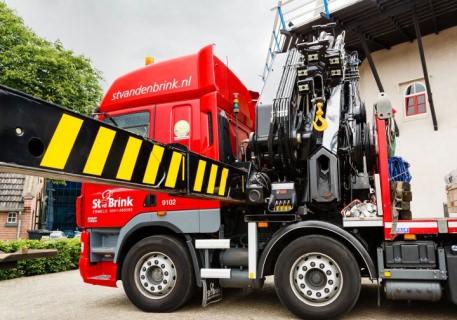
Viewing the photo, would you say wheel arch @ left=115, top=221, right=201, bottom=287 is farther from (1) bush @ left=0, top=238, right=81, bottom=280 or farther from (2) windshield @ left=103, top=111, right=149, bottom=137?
(1) bush @ left=0, top=238, right=81, bottom=280

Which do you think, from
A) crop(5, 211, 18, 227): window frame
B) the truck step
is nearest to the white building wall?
the truck step

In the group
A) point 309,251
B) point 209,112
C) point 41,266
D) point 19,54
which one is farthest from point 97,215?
point 19,54

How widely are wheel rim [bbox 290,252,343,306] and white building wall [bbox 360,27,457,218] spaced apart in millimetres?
7579

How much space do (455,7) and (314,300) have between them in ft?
30.9

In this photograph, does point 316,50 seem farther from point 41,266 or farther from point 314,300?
point 41,266

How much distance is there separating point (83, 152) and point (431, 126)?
11.1 metres

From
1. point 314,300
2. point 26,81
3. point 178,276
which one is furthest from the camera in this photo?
point 26,81

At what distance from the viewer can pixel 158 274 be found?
571 cm

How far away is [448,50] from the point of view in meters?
11.7

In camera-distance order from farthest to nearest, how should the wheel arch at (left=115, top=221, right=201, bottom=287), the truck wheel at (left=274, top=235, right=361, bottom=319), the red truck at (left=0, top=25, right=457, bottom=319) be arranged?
the wheel arch at (left=115, top=221, right=201, bottom=287) → the truck wheel at (left=274, top=235, right=361, bottom=319) → the red truck at (left=0, top=25, right=457, bottom=319)

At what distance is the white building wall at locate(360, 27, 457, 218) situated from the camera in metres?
11.5

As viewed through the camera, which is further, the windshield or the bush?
the bush

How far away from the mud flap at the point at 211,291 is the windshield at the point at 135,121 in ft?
7.43

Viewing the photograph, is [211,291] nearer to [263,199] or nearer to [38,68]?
[263,199]
